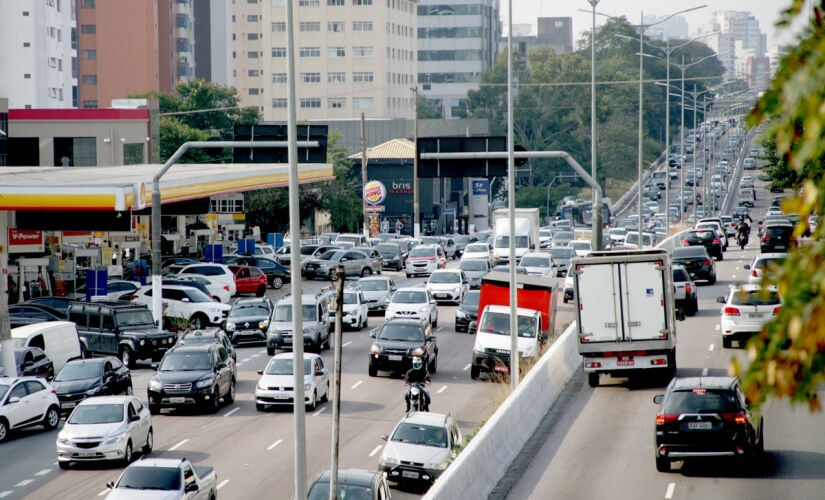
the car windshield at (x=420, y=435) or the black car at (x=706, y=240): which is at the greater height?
the black car at (x=706, y=240)

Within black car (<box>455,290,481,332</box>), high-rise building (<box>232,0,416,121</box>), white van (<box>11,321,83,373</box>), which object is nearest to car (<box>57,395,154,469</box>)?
white van (<box>11,321,83,373</box>)

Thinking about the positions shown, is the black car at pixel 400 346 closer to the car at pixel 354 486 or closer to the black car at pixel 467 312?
the black car at pixel 467 312

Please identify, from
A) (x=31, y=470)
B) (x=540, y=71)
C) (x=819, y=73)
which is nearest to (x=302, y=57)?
(x=540, y=71)

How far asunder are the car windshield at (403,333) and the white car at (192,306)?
37.1ft

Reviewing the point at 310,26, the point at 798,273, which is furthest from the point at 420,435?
the point at 310,26

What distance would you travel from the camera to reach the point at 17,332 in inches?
1260

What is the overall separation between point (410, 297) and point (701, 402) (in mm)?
22138

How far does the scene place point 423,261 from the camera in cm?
5800

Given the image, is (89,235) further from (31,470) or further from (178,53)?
(178,53)

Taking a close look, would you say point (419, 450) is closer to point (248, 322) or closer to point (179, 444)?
point (179, 444)

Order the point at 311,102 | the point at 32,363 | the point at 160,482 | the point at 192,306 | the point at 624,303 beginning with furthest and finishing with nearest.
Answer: the point at 311,102
the point at 192,306
the point at 32,363
the point at 624,303
the point at 160,482

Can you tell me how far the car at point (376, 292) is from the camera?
45.1 meters

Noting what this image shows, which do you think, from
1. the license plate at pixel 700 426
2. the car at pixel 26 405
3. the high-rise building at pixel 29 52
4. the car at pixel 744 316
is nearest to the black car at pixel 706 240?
the car at pixel 744 316

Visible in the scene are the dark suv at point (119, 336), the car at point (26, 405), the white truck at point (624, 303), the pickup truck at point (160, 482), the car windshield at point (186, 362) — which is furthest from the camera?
the dark suv at point (119, 336)
